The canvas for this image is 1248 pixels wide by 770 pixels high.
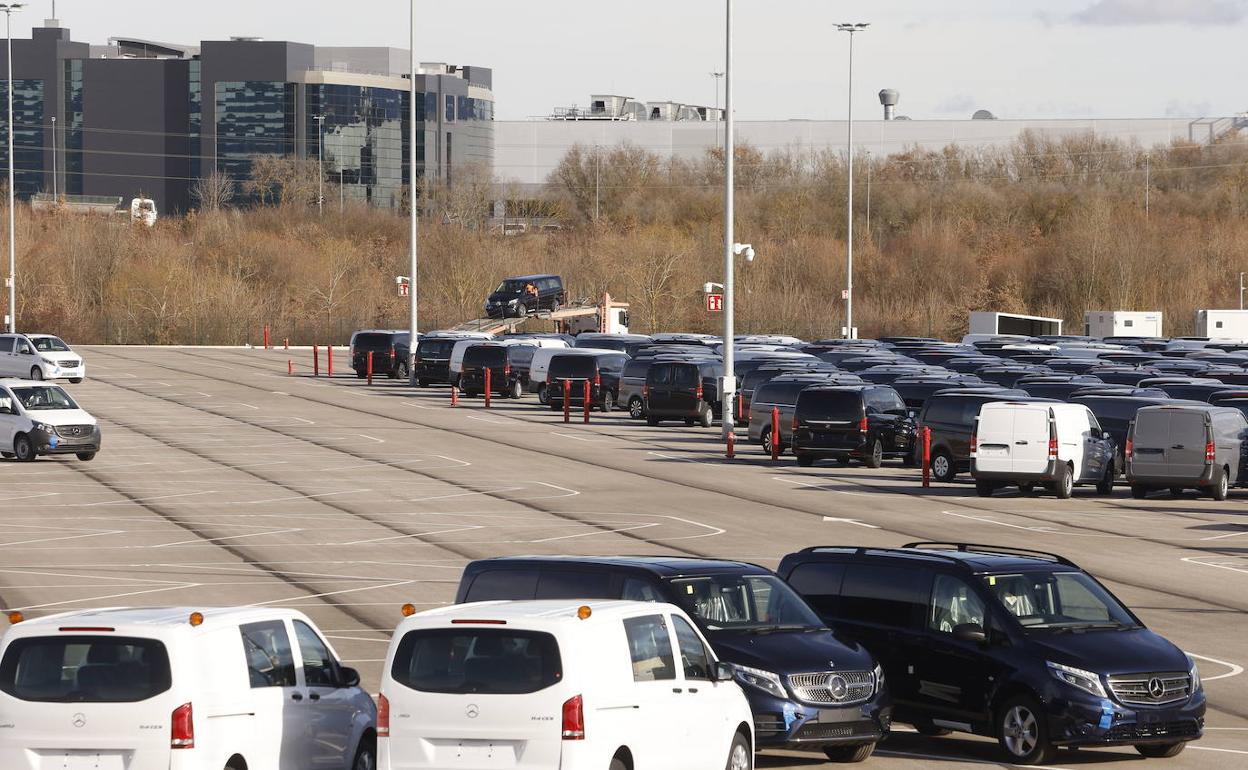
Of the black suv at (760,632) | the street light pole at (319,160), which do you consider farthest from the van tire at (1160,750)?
the street light pole at (319,160)

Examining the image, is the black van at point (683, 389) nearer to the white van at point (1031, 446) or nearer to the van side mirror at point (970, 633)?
the white van at point (1031, 446)

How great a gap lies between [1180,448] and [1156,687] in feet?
69.2

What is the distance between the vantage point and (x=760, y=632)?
43.9 feet

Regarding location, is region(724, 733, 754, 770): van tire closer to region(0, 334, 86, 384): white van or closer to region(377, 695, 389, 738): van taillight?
region(377, 695, 389, 738): van taillight

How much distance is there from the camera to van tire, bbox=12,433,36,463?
37219mm

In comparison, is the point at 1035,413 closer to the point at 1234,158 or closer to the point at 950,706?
the point at 950,706

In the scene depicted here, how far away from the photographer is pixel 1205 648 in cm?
1830

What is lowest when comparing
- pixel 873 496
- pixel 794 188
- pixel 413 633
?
pixel 873 496

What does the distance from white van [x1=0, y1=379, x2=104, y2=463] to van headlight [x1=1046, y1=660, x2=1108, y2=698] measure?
2793cm

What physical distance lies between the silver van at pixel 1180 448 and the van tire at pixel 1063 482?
1.33 m

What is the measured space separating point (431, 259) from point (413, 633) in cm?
10194

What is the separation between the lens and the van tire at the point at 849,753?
1322 cm

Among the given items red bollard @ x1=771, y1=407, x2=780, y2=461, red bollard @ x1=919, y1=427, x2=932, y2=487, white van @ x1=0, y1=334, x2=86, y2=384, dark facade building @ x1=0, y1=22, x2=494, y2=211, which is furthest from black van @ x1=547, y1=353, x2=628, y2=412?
dark facade building @ x1=0, y1=22, x2=494, y2=211

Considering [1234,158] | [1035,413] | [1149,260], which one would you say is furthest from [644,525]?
[1234,158]
